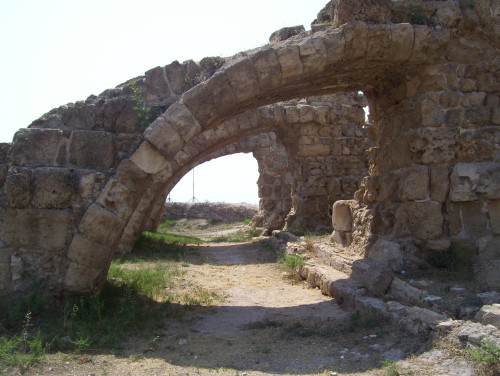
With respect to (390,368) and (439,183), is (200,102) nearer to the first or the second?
(439,183)

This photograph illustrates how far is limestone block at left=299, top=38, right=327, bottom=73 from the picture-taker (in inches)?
198

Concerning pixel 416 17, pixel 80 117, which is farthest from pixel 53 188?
pixel 416 17

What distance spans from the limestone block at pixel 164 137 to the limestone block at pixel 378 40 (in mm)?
2390

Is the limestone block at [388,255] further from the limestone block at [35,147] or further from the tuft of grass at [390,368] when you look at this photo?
the limestone block at [35,147]

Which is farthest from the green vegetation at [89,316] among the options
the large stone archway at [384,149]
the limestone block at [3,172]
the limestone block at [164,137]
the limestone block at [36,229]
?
the limestone block at [164,137]

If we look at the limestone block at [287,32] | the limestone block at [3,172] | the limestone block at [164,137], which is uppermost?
the limestone block at [287,32]

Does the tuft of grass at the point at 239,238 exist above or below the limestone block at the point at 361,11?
below

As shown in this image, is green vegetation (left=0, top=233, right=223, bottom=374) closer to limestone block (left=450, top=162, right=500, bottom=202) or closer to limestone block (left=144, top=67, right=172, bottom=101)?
limestone block (left=144, top=67, right=172, bottom=101)

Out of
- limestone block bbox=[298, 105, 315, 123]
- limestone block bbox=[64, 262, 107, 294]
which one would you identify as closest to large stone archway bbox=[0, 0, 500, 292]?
limestone block bbox=[64, 262, 107, 294]

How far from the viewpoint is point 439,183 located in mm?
5141

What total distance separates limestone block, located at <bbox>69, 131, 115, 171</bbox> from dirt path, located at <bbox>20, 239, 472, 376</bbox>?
179 centimetres

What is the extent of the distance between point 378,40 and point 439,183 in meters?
1.76

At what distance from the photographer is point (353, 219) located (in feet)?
21.9

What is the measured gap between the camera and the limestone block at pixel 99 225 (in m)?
4.44
